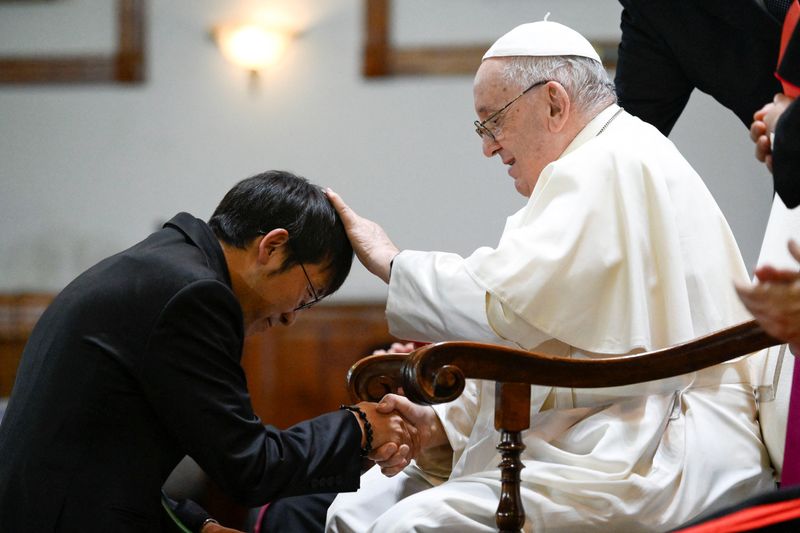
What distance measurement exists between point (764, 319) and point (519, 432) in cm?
52

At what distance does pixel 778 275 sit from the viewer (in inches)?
64.8

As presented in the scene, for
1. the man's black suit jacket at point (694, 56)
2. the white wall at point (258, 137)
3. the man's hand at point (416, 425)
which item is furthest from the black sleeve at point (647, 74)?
the white wall at point (258, 137)

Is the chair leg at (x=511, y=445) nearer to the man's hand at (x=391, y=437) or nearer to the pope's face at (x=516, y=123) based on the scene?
the man's hand at (x=391, y=437)

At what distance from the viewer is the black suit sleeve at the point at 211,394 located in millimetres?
2260

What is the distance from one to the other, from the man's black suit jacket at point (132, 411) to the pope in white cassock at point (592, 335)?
1.22ft

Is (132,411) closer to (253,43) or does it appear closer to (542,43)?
(542,43)

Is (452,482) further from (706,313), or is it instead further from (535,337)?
(706,313)

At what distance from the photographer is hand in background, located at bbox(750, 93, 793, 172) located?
1.81 meters

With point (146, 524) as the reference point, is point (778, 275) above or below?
above

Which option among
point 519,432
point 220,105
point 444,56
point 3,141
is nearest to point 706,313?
point 519,432

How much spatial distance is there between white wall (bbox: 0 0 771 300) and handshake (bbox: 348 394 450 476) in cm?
515

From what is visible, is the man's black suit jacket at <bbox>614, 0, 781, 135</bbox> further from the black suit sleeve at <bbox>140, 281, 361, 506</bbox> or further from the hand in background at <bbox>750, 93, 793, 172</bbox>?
the black suit sleeve at <bbox>140, 281, 361, 506</bbox>

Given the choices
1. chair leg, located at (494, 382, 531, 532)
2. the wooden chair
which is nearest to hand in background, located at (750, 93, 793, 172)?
the wooden chair

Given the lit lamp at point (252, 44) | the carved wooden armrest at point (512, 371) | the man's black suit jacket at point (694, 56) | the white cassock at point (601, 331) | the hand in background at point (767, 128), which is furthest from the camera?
the lit lamp at point (252, 44)
